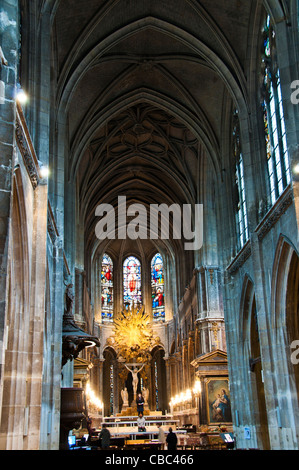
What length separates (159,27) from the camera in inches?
821

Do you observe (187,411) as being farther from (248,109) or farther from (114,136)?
(248,109)

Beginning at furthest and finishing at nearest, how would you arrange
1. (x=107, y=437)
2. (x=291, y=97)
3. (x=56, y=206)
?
(x=56, y=206) → (x=107, y=437) → (x=291, y=97)

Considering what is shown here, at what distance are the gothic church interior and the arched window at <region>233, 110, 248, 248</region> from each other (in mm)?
117

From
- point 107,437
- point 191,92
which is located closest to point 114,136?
point 191,92

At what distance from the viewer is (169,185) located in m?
34.2

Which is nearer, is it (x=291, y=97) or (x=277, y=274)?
(x=291, y=97)

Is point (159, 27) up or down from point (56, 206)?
up

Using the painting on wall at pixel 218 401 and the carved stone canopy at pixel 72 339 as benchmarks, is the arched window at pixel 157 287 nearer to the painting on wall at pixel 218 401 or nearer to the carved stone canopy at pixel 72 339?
the painting on wall at pixel 218 401

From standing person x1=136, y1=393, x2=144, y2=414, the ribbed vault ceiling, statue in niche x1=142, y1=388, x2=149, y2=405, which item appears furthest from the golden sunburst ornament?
the ribbed vault ceiling

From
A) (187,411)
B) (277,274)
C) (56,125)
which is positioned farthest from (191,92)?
(187,411)

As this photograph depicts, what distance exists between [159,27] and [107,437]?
49.0 ft
